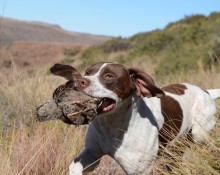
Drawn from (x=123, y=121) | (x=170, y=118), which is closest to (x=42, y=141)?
(x=123, y=121)

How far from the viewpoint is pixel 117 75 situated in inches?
200

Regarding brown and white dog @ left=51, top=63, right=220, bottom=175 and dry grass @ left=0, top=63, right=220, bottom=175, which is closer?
dry grass @ left=0, top=63, right=220, bottom=175

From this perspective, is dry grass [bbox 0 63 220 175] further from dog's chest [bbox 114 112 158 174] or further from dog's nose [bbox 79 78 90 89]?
dog's nose [bbox 79 78 90 89]

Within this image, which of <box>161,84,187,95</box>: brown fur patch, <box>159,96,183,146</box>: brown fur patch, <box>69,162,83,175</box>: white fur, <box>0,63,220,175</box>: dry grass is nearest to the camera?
<box>0,63,220,175</box>: dry grass

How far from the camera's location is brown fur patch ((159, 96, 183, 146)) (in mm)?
5439

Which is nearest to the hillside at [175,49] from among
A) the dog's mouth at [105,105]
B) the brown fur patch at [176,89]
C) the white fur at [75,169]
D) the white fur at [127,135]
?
the brown fur patch at [176,89]

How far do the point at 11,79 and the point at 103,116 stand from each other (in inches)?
150

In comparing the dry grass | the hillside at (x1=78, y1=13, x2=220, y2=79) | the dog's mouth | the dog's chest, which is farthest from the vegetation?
the hillside at (x1=78, y1=13, x2=220, y2=79)

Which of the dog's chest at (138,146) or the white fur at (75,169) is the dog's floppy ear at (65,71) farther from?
the white fur at (75,169)

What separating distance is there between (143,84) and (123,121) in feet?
1.40

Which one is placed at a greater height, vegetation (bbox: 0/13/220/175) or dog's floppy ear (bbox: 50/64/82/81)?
dog's floppy ear (bbox: 50/64/82/81)

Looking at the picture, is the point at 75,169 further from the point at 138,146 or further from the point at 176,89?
the point at 176,89

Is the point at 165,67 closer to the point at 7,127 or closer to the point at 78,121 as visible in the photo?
the point at 7,127

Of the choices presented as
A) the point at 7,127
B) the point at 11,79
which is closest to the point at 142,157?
the point at 7,127
